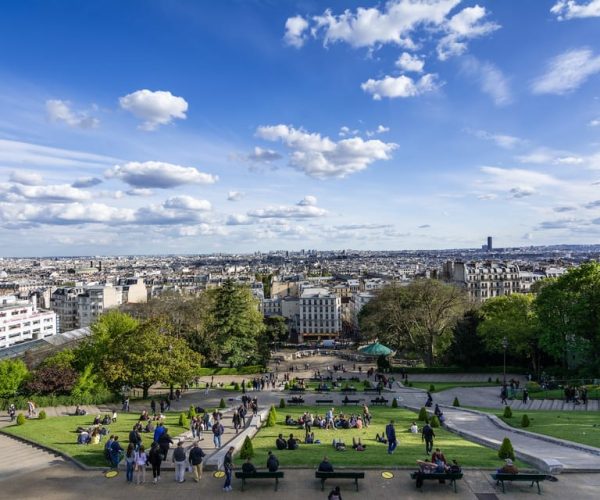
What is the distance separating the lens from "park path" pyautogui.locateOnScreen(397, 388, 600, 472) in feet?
60.0

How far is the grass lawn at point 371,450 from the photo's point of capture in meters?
19.0

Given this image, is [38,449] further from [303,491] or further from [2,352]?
[2,352]

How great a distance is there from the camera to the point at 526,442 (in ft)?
78.3

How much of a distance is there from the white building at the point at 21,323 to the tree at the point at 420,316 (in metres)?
67.2

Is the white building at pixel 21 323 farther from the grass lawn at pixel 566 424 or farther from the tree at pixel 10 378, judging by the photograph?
the grass lawn at pixel 566 424

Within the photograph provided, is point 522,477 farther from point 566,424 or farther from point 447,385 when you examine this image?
point 447,385

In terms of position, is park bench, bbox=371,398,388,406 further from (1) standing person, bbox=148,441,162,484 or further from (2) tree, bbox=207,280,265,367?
(2) tree, bbox=207,280,265,367

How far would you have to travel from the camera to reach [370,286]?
15025 cm

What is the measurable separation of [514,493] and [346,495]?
5.52 metres

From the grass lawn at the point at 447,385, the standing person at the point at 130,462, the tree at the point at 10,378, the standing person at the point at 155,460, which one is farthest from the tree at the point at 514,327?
the tree at the point at 10,378

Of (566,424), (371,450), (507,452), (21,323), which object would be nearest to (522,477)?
(507,452)

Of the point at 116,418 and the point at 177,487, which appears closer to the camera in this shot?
the point at 177,487

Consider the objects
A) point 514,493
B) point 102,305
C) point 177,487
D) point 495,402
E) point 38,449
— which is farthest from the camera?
point 102,305

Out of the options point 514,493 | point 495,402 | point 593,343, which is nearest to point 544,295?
point 593,343
